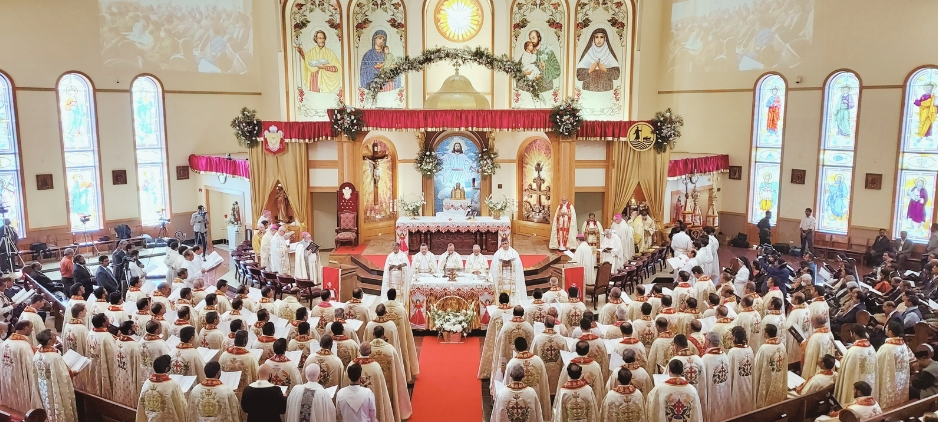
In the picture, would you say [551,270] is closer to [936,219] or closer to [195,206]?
[936,219]

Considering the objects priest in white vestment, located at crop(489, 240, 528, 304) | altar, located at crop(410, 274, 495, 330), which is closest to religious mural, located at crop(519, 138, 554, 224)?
priest in white vestment, located at crop(489, 240, 528, 304)

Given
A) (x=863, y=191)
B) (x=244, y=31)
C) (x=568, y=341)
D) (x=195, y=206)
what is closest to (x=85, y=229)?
(x=195, y=206)

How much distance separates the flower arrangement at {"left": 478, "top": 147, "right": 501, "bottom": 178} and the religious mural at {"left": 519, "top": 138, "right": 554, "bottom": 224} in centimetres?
96

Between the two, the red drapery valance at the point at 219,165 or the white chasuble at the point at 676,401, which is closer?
the white chasuble at the point at 676,401

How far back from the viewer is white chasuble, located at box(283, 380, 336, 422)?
7.64 m

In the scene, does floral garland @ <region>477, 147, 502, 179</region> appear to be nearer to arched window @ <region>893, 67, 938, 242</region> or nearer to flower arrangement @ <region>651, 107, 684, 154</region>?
flower arrangement @ <region>651, 107, 684, 154</region>

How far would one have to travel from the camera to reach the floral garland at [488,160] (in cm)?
2119

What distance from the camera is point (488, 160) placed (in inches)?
834

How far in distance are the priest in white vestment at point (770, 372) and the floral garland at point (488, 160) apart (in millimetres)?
12683

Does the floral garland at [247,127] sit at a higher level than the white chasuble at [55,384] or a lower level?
higher

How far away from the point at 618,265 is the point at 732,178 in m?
7.41

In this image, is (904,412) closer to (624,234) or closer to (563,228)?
(624,234)

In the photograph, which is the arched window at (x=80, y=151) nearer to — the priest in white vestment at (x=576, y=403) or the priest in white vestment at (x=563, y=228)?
the priest in white vestment at (x=563, y=228)

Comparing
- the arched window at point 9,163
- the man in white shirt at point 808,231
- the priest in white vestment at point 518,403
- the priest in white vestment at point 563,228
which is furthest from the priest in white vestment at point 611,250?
the arched window at point 9,163
